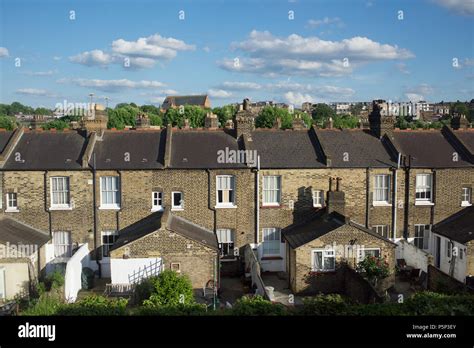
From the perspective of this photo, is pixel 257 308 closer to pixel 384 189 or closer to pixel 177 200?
pixel 177 200

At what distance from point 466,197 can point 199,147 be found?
570 inches

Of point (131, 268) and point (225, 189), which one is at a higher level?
point (225, 189)

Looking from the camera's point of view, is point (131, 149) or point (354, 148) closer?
point (131, 149)

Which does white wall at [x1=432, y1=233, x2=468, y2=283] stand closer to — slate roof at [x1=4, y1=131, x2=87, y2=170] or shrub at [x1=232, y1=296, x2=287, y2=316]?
shrub at [x1=232, y1=296, x2=287, y2=316]

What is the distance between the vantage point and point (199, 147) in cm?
2394

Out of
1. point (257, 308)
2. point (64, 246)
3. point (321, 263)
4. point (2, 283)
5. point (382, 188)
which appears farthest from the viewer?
point (382, 188)

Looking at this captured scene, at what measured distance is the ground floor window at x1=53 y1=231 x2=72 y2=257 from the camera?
2261cm

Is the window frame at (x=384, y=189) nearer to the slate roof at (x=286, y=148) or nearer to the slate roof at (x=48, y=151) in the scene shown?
the slate roof at (x=286, y=148)

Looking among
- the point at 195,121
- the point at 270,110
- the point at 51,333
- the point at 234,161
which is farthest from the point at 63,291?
the point at 270,110

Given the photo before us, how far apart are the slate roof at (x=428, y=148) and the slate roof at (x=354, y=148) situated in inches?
47.0

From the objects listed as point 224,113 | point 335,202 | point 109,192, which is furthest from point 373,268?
point 224,113

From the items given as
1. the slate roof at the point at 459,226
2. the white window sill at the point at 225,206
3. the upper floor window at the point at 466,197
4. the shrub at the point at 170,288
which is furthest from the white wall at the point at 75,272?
the upper floor window at the point at 466,197

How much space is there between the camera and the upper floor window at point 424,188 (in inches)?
936

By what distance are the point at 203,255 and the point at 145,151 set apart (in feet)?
23.4
